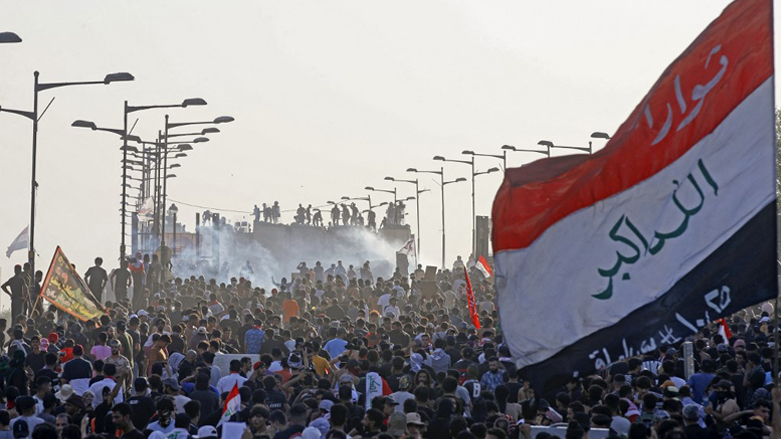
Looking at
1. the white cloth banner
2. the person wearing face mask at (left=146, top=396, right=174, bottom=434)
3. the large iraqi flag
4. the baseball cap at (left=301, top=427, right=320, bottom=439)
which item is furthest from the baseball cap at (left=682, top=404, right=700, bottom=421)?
the white cloth banner

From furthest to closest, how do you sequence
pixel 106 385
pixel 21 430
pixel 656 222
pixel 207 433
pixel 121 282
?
pixel 121 282
pixel 106 385
pixel 21 430
pixel 207 433
pixel 656 222

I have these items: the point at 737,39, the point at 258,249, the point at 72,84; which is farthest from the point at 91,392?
the point at 258,249

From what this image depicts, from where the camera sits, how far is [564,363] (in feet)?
29.6

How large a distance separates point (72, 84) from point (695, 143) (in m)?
25.5

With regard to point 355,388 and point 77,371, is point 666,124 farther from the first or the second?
point 77,371

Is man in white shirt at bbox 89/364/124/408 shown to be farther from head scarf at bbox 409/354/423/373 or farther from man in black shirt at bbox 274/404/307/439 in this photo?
head scarf at bbox 409/354/423/373

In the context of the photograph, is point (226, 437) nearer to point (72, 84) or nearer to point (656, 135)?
point (656, 135)

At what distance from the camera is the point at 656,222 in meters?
9.00

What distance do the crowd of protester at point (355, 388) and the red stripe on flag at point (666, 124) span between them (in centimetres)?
134

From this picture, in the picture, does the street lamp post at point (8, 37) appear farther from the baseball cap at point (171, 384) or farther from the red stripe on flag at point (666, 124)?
the red stripe on flag at point (666, 124)

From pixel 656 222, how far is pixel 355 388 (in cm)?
932

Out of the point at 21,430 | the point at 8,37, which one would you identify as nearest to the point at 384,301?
the point at 8,37

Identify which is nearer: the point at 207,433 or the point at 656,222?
the point at 656,222

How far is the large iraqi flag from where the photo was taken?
8.75 meters
